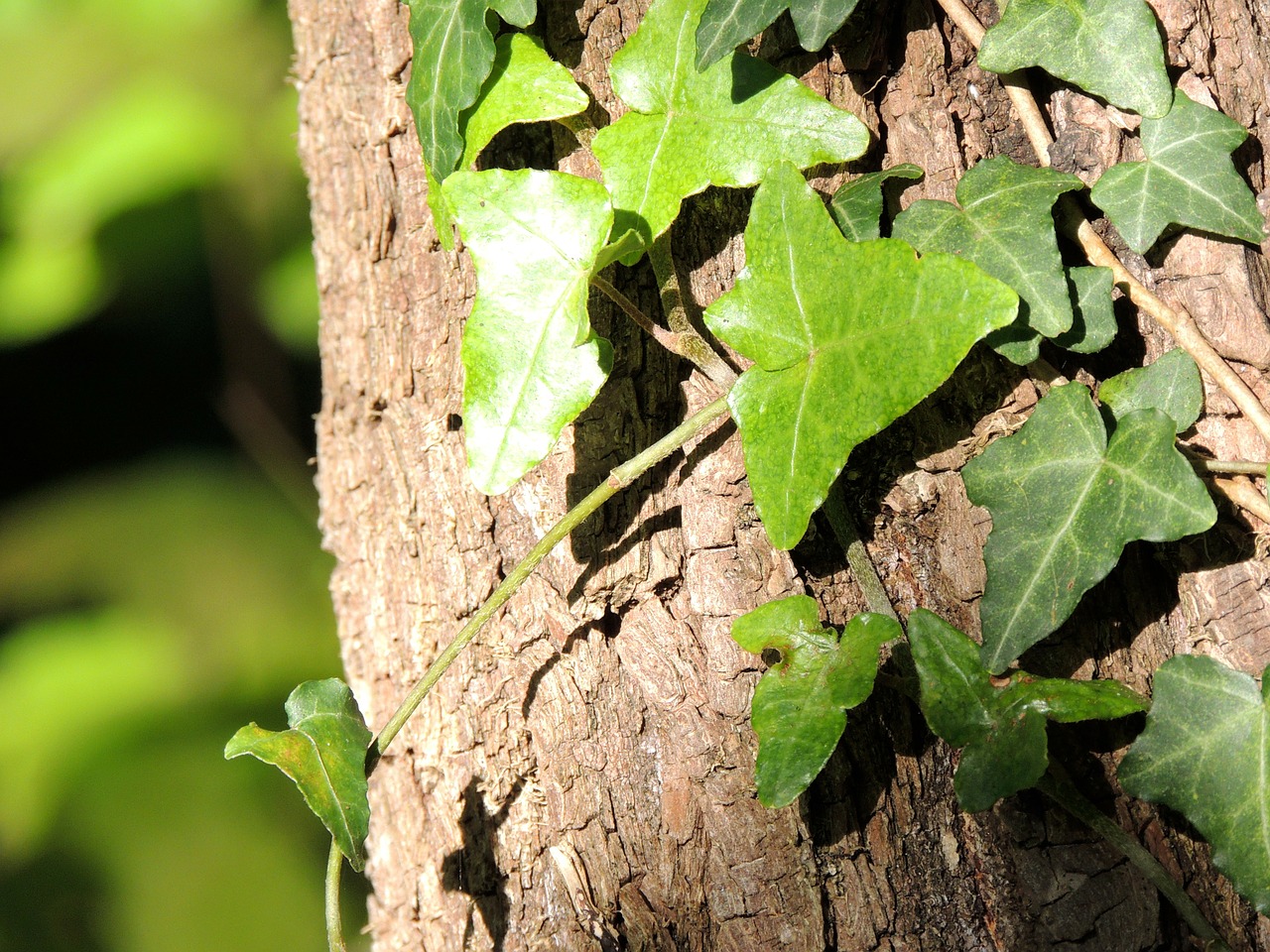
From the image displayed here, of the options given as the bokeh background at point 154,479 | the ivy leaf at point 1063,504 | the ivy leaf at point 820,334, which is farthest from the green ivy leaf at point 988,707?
the bokeh background at point 154,479

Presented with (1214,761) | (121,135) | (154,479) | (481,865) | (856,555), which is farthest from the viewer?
(154,479)

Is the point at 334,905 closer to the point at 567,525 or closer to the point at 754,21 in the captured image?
the point at 567,525

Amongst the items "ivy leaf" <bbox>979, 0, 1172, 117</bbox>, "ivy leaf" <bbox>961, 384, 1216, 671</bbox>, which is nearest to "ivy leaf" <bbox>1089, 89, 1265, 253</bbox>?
"ivy leaf" <bbox>979, 0, 1172, 117</bbox>

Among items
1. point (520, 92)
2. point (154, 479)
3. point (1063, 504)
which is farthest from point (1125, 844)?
point (154, 479)

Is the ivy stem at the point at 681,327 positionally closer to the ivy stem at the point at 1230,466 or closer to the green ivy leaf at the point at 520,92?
the green ivy leaf at the point at 520,92

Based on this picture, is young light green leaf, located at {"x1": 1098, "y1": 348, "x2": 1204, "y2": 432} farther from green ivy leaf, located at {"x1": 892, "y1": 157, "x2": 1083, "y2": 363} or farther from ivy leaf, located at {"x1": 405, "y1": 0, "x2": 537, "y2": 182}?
ivy leaf, located at {"x1": 405, "y1": 0, "x2": 537, "y2": 182}

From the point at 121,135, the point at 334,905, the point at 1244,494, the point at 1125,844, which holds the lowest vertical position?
the point at 1125,844

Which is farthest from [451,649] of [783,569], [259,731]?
[783,569]
